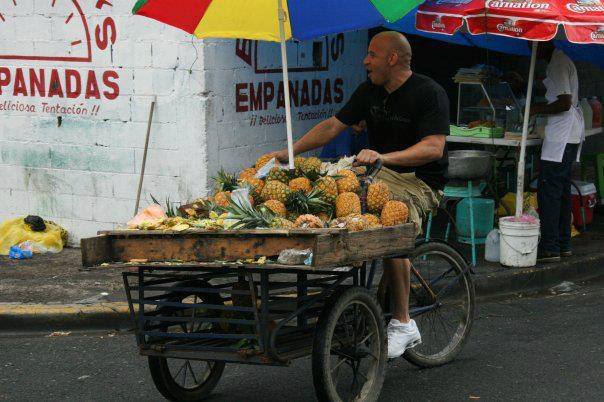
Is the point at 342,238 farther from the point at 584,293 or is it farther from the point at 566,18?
the point at 584,293

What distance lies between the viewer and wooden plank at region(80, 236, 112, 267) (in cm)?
493

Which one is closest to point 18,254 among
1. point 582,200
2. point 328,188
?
point 328,188

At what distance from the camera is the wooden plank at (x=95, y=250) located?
4.93 m

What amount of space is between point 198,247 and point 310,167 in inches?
37.9

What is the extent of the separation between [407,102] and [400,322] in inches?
49.7

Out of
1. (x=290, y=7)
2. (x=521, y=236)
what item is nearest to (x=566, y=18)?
(x=521, y=236)

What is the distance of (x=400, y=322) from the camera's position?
19.2 feet

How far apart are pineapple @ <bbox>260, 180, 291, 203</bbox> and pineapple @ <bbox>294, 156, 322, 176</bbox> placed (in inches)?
8.7

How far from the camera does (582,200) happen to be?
10523 millimetres

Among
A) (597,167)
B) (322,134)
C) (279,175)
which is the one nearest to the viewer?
(279,175)

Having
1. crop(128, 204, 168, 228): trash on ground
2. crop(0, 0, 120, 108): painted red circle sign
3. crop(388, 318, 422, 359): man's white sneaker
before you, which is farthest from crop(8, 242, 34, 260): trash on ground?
crop(388, 318, 422, 359): man's white sneaker

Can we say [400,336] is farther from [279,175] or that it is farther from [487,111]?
[487,111]

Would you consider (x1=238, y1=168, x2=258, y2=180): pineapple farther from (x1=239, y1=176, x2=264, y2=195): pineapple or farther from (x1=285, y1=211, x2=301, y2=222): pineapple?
(x1=285, y1=211, x2=301, y2=222): pineapple

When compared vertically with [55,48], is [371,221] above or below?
below
